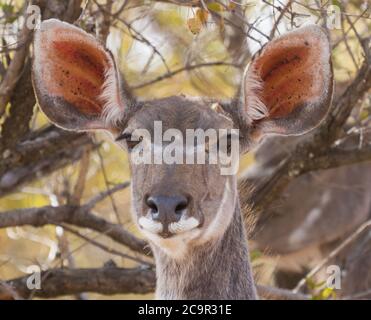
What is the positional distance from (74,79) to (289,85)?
4.80ft

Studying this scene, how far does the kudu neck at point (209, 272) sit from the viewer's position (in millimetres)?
6426

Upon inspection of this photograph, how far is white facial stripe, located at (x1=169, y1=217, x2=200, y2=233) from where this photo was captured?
5816 millimetres

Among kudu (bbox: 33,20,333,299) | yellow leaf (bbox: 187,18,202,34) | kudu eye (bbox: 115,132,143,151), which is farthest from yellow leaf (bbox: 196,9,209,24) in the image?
kudu eye (bbox: 115,132,143,151)

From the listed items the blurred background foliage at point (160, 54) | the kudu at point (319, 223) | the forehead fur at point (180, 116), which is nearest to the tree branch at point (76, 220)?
the blurred background foliage at point (160, 54)

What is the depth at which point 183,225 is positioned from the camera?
588cm

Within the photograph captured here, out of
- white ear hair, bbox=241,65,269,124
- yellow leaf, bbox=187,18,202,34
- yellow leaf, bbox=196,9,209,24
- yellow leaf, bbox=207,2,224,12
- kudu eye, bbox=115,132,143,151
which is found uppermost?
yellow leaf, bbox=207,2,224,12

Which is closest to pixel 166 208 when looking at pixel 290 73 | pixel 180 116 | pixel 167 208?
pixel 167 208

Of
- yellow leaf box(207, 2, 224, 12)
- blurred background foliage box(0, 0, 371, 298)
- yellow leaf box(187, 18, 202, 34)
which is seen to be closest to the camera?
yellow leaf box(187, 18, 202, 34)

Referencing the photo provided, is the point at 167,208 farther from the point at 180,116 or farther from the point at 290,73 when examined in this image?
the point at 290,73

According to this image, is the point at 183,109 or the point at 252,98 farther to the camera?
the point at 252,98

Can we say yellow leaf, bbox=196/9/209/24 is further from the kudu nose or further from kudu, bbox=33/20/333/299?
the kudu nose

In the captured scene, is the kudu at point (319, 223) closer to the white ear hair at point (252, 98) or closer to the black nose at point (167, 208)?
the white ear hair at point (252, 98)

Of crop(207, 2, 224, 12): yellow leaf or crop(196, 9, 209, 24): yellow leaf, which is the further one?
crop(207, 2, 224, 12): yellow leaf
